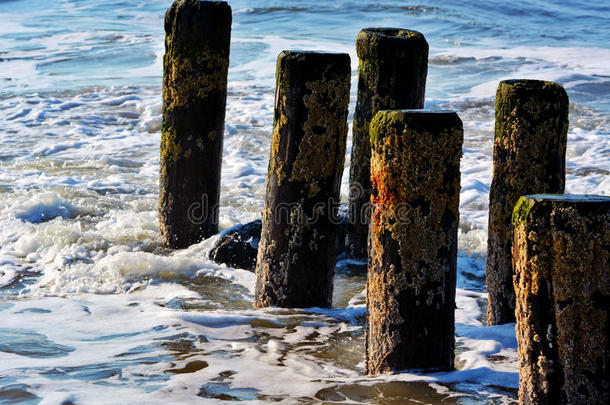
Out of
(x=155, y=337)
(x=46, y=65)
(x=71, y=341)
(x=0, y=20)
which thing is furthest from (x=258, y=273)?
(x=0, y=20)

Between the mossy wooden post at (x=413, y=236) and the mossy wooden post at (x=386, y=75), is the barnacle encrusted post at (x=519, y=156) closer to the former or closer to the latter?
the mossy wooden post at (x=413, y=236)

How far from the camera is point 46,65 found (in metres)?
16.7

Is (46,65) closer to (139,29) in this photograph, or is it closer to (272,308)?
(139,29)

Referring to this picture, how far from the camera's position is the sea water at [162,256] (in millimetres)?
3418

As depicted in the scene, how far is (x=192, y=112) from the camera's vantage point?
554 centimetres

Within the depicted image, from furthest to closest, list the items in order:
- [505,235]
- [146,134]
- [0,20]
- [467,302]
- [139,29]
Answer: [0,20] < [139,29] < [146,134] < [467,302] < [505,235]

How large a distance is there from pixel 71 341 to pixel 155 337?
0.44 metres

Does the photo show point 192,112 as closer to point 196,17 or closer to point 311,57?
point 196,17

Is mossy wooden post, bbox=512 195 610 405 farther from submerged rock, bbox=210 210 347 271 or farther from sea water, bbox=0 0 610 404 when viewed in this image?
submerged rock, bbox=210 210 347 271

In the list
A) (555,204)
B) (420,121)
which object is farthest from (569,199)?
(420,121)

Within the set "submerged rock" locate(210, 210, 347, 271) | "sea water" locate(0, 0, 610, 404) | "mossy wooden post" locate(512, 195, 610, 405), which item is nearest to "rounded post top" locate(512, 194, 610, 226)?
"mossy wooden post" locate(512, 195, 610, 405)

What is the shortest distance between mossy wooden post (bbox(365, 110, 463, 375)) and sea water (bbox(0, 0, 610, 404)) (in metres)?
0.17

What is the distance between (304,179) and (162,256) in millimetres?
1799

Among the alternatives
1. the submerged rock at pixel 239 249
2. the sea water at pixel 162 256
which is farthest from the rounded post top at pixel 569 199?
the submerged rock at pixel 239 249
